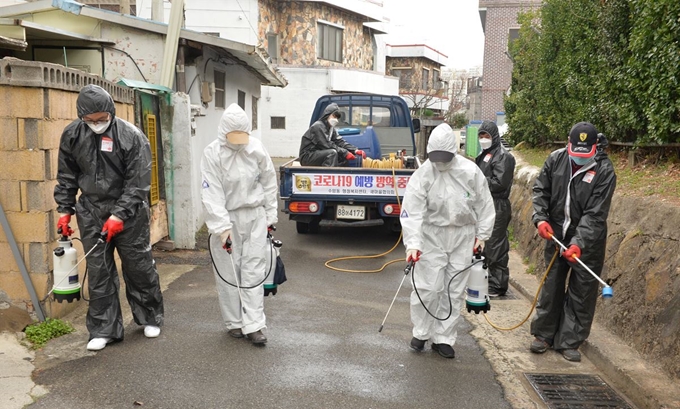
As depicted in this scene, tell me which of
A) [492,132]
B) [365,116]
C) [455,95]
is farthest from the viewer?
[455,95]

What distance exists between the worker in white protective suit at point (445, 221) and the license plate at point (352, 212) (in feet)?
13.1

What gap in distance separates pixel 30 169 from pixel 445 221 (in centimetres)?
346

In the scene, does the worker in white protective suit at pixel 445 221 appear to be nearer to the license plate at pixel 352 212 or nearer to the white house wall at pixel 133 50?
the license plate at pixel 352 212

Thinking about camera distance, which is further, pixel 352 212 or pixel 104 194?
pixel 352 212

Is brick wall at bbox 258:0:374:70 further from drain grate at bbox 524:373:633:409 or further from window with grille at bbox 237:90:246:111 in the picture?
drain grate at bbox 524:373:633:409

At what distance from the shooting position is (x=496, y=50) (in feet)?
102

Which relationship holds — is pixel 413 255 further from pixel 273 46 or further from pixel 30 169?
pixel 273 46

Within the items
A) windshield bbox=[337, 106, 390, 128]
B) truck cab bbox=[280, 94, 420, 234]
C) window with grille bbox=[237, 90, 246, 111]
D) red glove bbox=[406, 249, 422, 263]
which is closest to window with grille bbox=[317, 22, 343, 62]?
window with grille bbox=[237, 90, 246, 111]

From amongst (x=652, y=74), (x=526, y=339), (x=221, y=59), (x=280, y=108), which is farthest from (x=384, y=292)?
(x=280, y=108)

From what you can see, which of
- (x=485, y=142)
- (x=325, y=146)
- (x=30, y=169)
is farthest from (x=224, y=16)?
(x=30, y=169)

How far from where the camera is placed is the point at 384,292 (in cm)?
700

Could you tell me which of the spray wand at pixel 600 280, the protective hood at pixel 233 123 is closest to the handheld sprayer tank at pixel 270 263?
the protective hood at pixel 233 123

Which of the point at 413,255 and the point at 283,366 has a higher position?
the point at 413,255

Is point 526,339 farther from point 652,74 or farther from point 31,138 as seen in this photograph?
point 31,138
